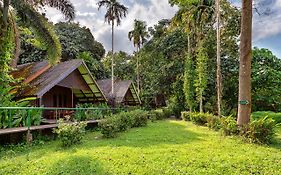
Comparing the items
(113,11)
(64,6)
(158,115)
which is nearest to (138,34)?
(113,11)

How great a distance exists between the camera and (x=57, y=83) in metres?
17.5

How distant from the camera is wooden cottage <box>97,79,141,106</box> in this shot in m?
31.4

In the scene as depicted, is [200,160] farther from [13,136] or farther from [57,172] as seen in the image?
[13,136]

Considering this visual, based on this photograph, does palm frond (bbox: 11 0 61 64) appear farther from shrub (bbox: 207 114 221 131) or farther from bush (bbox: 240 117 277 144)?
bush (bbox: 240 117 277 144)

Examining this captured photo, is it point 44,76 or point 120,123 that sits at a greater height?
point 44,76

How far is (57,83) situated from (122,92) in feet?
48.5

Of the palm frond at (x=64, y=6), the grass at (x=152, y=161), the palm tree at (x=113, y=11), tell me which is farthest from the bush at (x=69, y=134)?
the palm tree at (x=113, y=11)

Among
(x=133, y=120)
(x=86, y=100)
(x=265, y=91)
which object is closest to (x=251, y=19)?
(x=133, y=120)

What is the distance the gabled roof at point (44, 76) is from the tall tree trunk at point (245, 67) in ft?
35.6

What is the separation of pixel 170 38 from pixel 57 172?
99.6 feet

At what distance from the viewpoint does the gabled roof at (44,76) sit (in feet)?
53.5

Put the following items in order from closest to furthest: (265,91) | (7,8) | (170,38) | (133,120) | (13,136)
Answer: (13,136)
(7,8)
(133,120)
(265,91)
(170,38)

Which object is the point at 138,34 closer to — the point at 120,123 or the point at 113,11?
the point at 113,11

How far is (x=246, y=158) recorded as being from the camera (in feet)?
25.8
